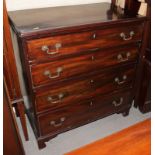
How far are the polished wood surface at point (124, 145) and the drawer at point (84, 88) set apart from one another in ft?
1.80

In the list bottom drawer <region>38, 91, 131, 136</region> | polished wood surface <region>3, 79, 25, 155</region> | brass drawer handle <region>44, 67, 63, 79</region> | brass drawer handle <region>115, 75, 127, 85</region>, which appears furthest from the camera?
brass drawer handle <region>115, 75, 127, 85</region>

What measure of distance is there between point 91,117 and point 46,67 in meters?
0.71

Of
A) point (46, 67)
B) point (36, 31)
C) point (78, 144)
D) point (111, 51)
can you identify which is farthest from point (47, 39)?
point (78, 144)

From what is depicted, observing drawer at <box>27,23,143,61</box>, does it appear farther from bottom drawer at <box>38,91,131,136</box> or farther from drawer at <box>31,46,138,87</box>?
bottom drawer at <box>38,91,131,136</box>

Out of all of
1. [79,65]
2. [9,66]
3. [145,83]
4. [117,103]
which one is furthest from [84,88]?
[145,83]

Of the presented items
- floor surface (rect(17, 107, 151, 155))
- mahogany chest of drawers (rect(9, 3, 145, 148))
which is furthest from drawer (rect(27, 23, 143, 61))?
floor surface (rect(17, 107, 151, 155))

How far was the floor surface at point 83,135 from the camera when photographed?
5.42 ft

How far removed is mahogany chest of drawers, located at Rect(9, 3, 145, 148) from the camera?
1.21 meters

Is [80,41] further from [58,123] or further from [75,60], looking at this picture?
[58,123]

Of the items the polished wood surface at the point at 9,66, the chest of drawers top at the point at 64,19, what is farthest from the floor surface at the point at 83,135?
the chest of drawers top at the point at 64,19

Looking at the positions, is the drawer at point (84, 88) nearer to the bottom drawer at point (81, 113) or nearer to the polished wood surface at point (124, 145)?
the bottom drawer at point (81, 113)

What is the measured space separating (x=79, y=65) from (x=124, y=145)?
25.3 inches

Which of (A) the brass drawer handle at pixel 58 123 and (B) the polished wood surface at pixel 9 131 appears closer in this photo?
(B) the polished wood surface at pixel 9 131

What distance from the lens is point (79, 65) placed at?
139cm
